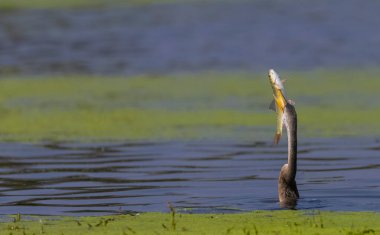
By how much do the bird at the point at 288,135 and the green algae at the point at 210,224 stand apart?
37cm

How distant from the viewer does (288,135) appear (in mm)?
10109

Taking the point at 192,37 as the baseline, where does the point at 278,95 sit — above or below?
below

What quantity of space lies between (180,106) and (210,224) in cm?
913

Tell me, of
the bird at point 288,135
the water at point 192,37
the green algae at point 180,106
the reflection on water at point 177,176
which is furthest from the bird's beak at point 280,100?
the water at point 192,37

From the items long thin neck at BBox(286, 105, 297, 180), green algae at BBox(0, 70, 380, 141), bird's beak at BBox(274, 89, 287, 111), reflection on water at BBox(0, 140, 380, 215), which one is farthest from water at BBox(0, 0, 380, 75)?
long thin neck at BBox(286, 105, 297, 180)

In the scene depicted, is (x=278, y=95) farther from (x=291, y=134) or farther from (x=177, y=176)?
(x=177, y=176)

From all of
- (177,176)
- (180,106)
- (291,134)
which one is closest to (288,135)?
(291,134)

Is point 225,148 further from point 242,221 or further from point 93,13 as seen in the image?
point 93,13

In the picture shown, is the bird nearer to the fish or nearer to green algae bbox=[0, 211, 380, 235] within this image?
the fish

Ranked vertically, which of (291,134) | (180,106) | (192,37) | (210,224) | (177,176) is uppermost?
(192,37)

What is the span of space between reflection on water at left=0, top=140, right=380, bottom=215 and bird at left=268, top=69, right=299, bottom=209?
12cm

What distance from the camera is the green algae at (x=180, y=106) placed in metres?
16.1

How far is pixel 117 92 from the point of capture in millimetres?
20781

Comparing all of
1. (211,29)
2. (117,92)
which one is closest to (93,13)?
(211,29)
